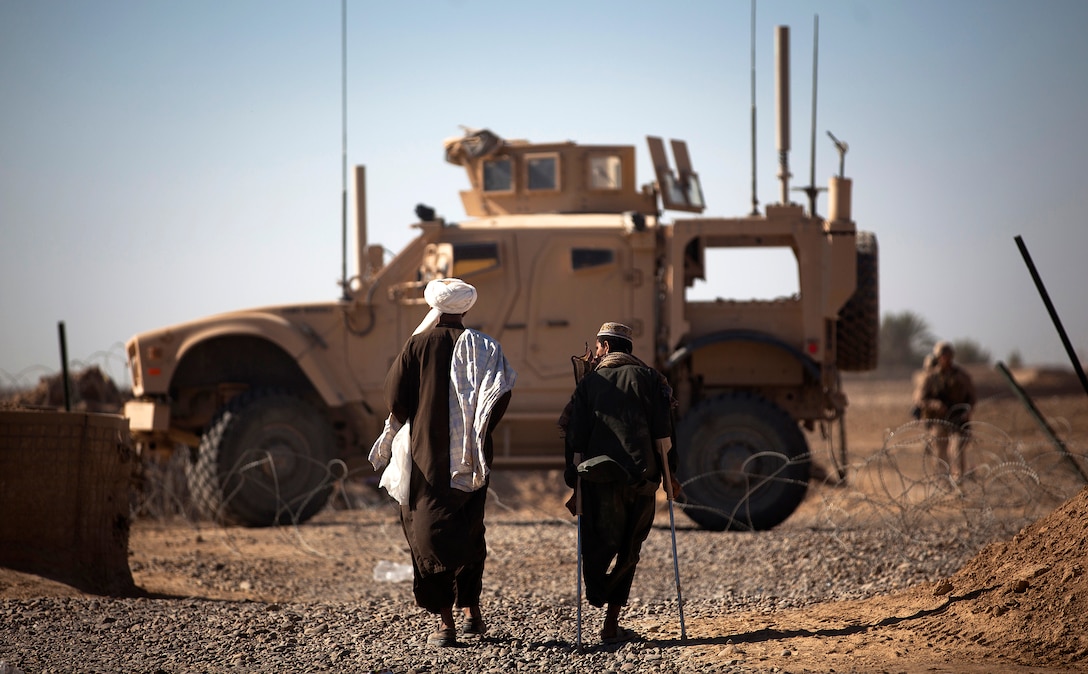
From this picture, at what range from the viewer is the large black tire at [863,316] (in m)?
10.0

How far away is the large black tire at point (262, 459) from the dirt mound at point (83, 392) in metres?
4.12

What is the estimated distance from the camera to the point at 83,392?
13.9m

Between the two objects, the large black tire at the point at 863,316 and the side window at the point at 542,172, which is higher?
the side window at the point at 542,172

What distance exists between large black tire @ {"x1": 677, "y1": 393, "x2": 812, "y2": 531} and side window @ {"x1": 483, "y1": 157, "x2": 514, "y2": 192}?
2.76m

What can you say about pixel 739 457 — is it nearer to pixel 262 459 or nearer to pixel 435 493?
pixel 262 459

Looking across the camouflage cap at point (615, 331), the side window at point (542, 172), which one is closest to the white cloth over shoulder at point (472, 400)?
the camouflage cap at point (615, 331)

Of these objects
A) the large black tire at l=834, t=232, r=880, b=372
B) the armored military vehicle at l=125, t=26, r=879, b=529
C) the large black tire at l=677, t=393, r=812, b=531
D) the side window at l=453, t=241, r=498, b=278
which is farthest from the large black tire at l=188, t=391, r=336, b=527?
the large black tire at l=834, t=232, r=880, b=372

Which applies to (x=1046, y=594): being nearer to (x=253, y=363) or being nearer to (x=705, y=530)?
(x=705, y=530)

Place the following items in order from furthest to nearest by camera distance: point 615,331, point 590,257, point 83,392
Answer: point 83,392 < point 590,257 < point 615,331

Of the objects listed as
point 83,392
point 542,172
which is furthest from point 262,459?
point 83,392

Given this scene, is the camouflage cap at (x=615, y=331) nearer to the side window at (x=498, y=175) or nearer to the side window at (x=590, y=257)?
the side window at (x=590, y=257)

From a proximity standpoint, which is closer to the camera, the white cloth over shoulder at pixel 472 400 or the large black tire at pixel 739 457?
the white cloth over shoulder at pixel 472 400

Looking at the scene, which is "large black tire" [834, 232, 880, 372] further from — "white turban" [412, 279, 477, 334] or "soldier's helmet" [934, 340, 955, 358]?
"white turban" [412, 279, 477, 334]

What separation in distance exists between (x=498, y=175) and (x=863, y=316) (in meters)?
3.44
